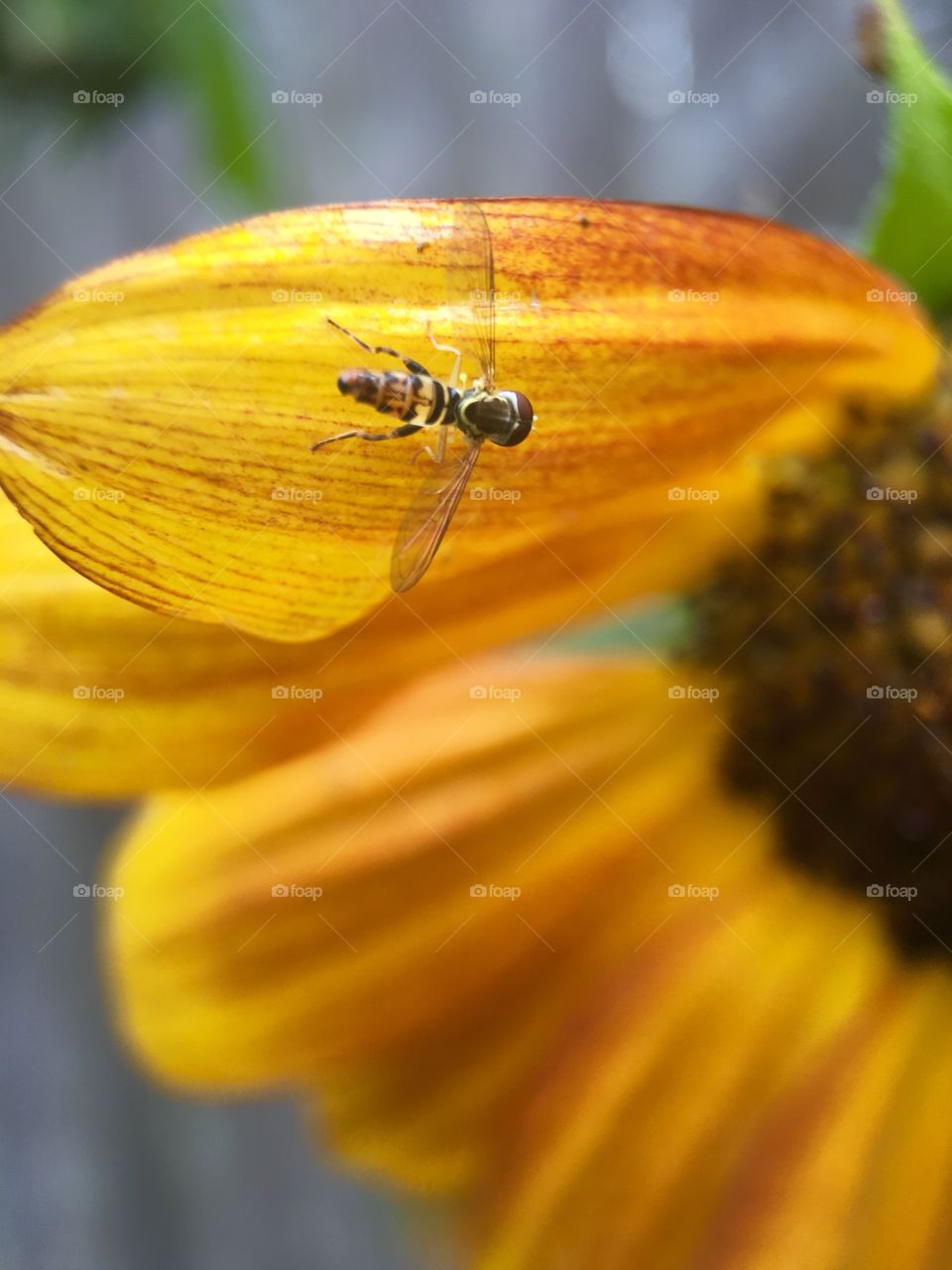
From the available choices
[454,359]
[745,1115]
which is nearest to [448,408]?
[454,359]

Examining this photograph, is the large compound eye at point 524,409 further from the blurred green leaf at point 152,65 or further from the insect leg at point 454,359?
the blurred green leaf at point 152,65

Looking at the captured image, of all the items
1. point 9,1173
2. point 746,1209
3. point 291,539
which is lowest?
point 9,1173

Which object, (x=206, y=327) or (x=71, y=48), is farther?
(x=71, y=48)

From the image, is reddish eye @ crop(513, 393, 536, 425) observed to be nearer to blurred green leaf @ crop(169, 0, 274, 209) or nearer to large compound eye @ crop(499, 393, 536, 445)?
large compound eye @ crop(499, 393, 536, 445)

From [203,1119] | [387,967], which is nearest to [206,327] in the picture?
[387,967]

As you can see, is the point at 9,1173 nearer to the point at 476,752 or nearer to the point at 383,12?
the point at 476,752

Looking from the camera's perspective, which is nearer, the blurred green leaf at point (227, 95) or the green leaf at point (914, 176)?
the green leaf at point (914, 176)

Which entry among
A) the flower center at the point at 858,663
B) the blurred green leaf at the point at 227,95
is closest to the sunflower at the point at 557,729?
the flower center at the point at 858,663

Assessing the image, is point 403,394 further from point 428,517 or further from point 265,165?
point 265,165
